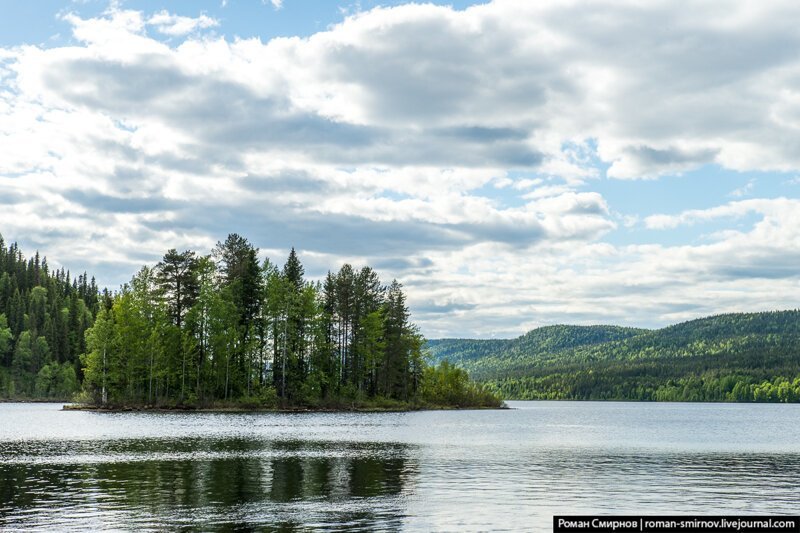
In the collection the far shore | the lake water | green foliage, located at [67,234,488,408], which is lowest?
the far shore

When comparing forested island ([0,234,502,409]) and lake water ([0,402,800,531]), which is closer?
lake water ([0,402,800,531])

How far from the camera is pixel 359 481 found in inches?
1592

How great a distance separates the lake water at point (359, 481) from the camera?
2933cm

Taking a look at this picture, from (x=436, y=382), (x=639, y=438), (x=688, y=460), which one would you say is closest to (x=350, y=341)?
(x=436, y=382)

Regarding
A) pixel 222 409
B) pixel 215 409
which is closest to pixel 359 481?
pixel 222 409

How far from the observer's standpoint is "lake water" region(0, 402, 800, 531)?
29.3m

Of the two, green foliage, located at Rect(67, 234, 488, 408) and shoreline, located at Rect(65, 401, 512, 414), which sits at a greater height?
green foliage, located at Rect(67, 234, 488, 408)

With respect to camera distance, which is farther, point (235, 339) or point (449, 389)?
point (449, 389)

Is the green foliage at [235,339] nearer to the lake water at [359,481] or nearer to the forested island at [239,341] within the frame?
the forested island at [239,341]

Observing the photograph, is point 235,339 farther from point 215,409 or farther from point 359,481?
point 359,481

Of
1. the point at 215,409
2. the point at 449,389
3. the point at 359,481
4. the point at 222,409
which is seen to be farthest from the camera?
the point at 449,389

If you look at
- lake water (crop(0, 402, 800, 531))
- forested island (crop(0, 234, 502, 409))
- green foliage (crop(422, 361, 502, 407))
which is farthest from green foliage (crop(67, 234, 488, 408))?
lake water (crop(0, 402, 800, 531))

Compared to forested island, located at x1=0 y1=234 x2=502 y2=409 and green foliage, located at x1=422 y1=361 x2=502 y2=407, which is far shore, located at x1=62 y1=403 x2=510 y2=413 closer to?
forested island, located at x1=0 y1=234 x2=502 y2=409

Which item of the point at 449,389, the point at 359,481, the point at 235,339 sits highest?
the point at 235,339
